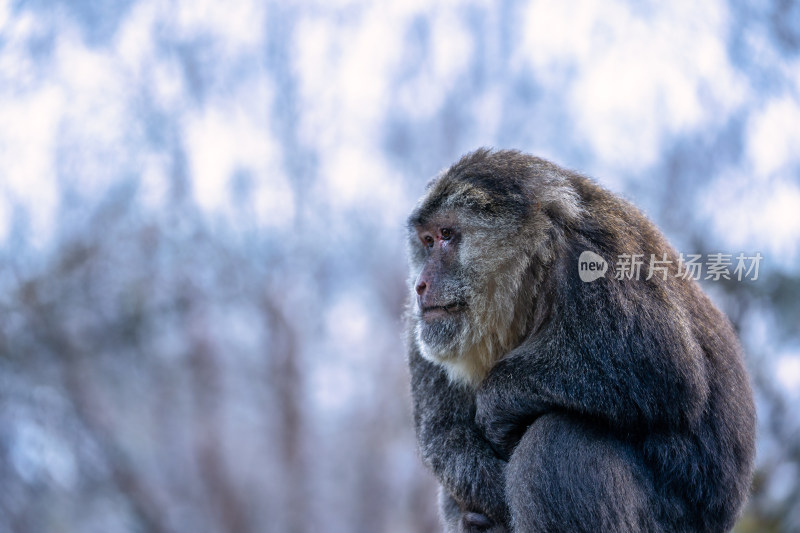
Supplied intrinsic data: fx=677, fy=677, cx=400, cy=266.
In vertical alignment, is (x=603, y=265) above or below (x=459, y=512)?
above

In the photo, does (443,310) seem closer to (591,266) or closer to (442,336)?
(442,336)

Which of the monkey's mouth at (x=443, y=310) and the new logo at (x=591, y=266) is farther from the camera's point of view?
the monkey's mouth at (x=443, y=310)

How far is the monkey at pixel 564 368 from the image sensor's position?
3.06 meters

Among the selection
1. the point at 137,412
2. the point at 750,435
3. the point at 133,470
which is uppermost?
the point at 137,412

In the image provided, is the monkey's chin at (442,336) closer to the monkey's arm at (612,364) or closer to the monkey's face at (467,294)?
the monkey's face at (467,294)

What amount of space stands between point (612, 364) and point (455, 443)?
0.96m

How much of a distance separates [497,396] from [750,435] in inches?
52.9

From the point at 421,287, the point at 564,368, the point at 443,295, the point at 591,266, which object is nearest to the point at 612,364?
the point at 564,368

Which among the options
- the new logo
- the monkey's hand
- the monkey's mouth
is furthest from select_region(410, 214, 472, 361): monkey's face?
the new logo

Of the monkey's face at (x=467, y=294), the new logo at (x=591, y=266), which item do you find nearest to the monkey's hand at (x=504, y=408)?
the monkey's face at (x=467, y=294)

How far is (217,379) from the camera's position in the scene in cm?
1221

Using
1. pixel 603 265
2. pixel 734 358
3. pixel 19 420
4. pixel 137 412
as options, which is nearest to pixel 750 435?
pixel 734 358

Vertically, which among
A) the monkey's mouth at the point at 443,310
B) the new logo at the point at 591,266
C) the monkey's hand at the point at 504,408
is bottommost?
the monkey's hand at the point at 504,408

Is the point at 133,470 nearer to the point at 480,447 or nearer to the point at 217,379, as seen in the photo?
the point at 217,379
